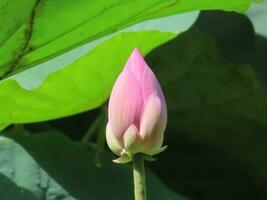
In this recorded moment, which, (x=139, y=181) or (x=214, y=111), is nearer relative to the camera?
(x=139, y=181)

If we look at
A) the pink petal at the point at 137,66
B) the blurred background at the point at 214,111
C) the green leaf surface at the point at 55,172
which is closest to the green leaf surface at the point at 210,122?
the blurred background at the point at 214,111

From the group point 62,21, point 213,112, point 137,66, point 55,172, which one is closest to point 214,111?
point 213,112

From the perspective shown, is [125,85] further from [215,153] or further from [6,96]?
[215,153]

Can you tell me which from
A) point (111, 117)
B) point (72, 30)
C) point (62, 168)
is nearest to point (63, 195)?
point (62, 168)

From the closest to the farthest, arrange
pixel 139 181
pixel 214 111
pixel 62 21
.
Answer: pixel 139 181 < pixel 62 21 < pixel 214 111

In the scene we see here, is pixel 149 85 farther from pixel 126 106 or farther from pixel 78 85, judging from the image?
pixel 78 85

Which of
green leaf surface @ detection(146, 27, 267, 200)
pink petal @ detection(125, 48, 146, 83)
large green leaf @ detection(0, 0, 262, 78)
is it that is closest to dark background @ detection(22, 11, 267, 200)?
green leaf surface @ detection(146, 27, 267, 200)

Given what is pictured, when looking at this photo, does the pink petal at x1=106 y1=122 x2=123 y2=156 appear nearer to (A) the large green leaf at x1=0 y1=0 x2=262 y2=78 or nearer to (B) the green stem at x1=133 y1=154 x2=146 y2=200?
(B) the green stem at x1=133 y1=154 x2=146 y2=200
